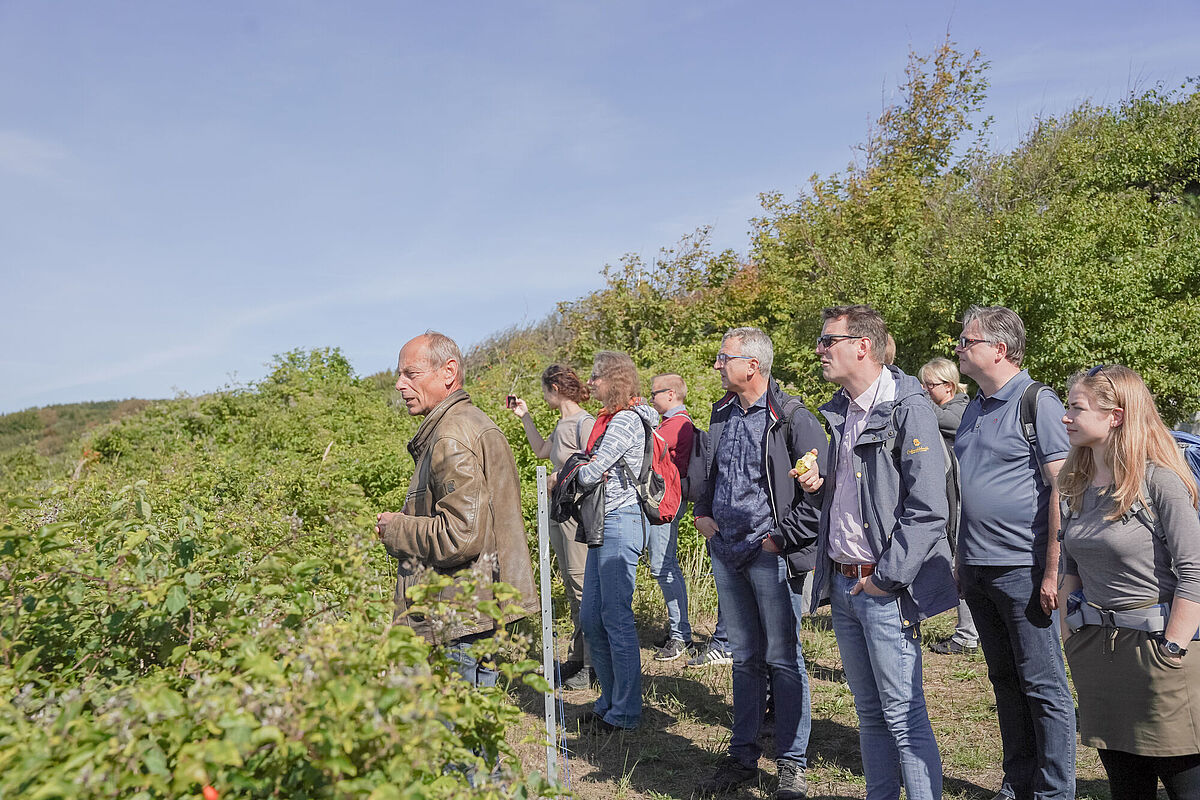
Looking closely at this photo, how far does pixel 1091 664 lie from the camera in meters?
2.98

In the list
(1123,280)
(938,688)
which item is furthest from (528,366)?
(938,688)

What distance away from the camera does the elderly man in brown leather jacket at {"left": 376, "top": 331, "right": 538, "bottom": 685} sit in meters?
3.19

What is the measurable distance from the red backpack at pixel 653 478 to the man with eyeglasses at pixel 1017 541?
184cm

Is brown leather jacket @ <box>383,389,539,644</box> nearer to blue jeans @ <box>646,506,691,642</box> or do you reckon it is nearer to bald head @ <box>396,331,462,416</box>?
bald head @ <box>396,331,462,416</box>

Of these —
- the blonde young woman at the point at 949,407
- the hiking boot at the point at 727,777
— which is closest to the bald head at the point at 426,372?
the hiking boot at the point at 727,777

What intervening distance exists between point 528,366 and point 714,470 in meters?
11.2

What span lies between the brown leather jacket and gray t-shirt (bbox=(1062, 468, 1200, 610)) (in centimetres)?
192

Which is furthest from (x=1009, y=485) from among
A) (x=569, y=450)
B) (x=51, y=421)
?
(x=51, y=421)

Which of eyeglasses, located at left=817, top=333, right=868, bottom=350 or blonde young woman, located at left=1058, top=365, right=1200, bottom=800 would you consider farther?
eyeglasses, located at left=817, top=333, right=868, bottom=350

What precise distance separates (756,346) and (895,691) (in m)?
1.71

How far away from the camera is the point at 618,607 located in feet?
16.1

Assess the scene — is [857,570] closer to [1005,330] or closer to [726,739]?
[1005,330]

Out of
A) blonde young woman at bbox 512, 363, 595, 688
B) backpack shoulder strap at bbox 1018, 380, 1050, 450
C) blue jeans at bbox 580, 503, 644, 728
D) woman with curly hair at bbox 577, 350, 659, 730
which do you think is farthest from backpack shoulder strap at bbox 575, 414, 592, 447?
backpack shoulder strap at bbox 1018, 380, 1050, 450

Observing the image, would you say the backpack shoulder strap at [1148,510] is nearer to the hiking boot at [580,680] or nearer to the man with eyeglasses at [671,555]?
the man with eyeglasses at [671,555]
